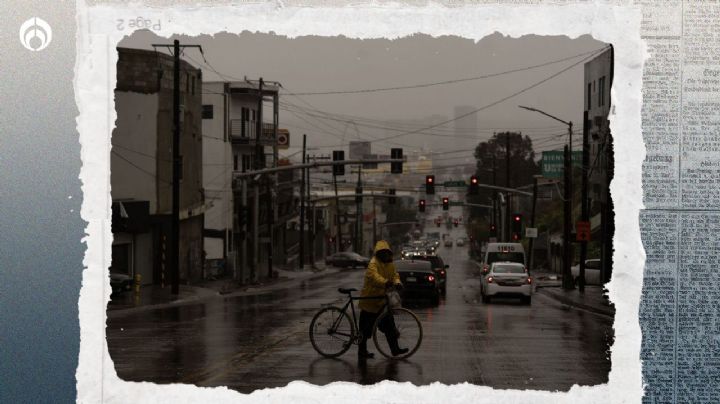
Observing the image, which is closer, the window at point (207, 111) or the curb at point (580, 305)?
the curb at point (580, 305)

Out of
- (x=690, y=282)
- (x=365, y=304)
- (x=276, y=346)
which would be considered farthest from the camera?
(x=276, y=346)

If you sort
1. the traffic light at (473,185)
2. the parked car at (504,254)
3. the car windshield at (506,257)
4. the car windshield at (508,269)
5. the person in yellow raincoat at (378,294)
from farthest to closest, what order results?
1. the traffic light at (473,185)
2. the parked car at (504,254)
3. the car windshield at (506,257)
4. the car windshield at (508,269)
5. the person in yellow raincoat at (378,294)

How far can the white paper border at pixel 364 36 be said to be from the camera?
8.32 m

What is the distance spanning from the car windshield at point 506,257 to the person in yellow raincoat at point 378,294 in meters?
29.2

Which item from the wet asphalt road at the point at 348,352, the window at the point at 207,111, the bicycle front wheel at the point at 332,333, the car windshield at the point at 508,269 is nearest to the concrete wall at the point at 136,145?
the car windshield at the point at 508,269

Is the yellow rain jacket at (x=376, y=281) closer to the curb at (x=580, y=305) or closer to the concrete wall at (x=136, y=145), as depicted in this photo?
the curb at (x=580, y=305)

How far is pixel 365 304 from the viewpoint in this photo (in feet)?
43.0

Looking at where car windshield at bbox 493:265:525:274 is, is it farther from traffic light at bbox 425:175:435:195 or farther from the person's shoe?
the person's shoe

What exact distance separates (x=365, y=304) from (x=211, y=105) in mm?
41165

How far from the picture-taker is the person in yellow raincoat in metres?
12.8

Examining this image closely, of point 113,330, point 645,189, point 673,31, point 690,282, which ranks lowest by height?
point 113,330

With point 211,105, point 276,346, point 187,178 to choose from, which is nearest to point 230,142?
point 211,105

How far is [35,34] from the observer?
27.7 feet

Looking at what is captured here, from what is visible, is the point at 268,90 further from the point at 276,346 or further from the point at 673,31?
the point at 673,31
